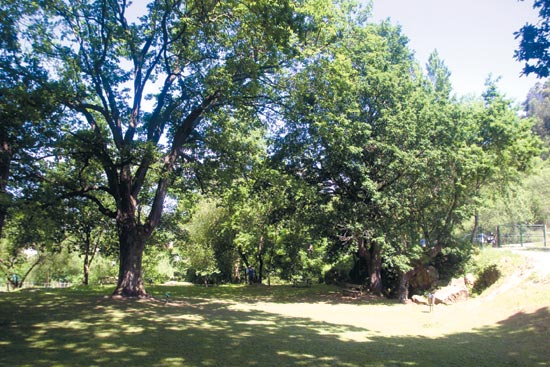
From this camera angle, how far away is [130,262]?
52.2 ft

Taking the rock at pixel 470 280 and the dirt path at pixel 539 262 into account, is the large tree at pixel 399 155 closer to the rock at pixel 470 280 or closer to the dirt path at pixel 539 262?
the rock at pixel 470 280

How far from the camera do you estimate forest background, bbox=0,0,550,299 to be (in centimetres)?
1378

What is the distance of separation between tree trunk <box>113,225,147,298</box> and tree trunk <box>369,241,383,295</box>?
1275cm

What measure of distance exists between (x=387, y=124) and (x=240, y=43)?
28.0ft

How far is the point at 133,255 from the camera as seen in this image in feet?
52.6

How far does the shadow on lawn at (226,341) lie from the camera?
7.04 m

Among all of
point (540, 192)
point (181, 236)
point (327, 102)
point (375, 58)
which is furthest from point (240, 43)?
point (540, 192)

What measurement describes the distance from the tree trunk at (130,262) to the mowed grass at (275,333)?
35.3 inches

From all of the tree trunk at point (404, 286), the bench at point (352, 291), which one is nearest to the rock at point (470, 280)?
the tree trunk at point (404, 286)

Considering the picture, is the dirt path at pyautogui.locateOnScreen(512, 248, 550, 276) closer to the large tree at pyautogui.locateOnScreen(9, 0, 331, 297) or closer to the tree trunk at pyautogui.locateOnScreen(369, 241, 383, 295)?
the tree trunk at pyautogui.locateOnScreen(369, 241, 383, 295)

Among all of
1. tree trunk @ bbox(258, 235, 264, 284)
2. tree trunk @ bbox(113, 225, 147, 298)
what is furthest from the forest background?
tree trunk @ bbox(258, 235, 264, 284)

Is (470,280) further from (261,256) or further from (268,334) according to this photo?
(261,256)

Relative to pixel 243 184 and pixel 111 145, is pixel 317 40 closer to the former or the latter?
pixel 243 184

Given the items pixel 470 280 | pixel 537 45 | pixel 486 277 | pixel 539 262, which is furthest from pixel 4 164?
pixel 486 277
